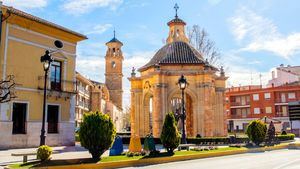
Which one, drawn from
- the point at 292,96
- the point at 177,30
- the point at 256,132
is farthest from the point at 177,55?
the point at 292,96

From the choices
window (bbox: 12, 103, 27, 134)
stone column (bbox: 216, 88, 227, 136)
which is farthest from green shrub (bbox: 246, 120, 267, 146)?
window (bbox: 12, 103, 27, 134)

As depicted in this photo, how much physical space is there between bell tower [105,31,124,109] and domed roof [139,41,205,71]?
153ft

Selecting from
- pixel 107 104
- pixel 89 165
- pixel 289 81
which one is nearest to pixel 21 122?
pixel 89 165

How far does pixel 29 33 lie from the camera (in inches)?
813

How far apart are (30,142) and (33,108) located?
213 cm

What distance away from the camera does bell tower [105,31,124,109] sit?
254ft

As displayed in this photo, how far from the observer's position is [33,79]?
20688 millimetres

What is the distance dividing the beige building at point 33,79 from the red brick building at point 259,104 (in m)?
41.1

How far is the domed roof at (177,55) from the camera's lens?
28.2 m

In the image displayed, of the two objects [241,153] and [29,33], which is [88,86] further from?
[241,153]

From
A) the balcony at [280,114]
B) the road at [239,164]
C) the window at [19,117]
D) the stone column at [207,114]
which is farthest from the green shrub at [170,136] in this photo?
the balcony at [280,114]

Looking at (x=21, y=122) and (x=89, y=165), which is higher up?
(x=21, y=122)

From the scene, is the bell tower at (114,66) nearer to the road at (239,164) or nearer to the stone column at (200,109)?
the stone column at (200,109)

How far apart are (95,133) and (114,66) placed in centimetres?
6588
